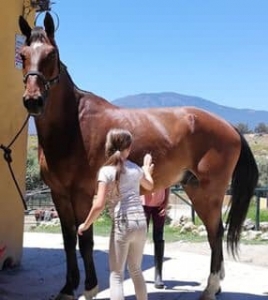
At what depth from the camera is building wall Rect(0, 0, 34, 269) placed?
6.05 meters

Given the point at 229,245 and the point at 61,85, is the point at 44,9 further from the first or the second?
the point at 229,245

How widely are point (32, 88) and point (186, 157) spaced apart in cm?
178

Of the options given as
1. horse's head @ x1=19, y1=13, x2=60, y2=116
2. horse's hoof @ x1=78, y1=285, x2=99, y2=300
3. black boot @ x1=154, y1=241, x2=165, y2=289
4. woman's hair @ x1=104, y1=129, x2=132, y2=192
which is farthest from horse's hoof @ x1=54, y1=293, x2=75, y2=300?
horse's head @ x1=19, y1=13, x2=60, y2=116

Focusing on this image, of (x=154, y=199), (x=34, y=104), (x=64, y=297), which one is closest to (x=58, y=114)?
(x=34, y=104)

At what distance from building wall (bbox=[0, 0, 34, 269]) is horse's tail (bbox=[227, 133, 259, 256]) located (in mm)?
2417

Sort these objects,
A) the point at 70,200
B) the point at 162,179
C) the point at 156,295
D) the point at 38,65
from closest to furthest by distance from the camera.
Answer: the point at 38,65
the point at 70,200
the point at 162,179
the point at 156,295

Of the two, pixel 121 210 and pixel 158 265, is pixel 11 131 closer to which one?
pixel 158 265

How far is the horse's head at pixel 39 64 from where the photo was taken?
4078 mm

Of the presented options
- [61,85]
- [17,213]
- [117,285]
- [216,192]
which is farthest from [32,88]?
[17,213]

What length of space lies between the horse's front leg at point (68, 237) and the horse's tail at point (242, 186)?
66.2 inches

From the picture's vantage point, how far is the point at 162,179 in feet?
16.8

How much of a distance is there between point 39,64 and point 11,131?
2.05 m

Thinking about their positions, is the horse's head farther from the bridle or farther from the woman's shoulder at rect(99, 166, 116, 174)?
the woman's shoulder at rect(99, 166, 116, 174)

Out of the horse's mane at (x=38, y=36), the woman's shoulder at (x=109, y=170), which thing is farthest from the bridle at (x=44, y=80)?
the woman's shoulder at (x=109, y=170)
